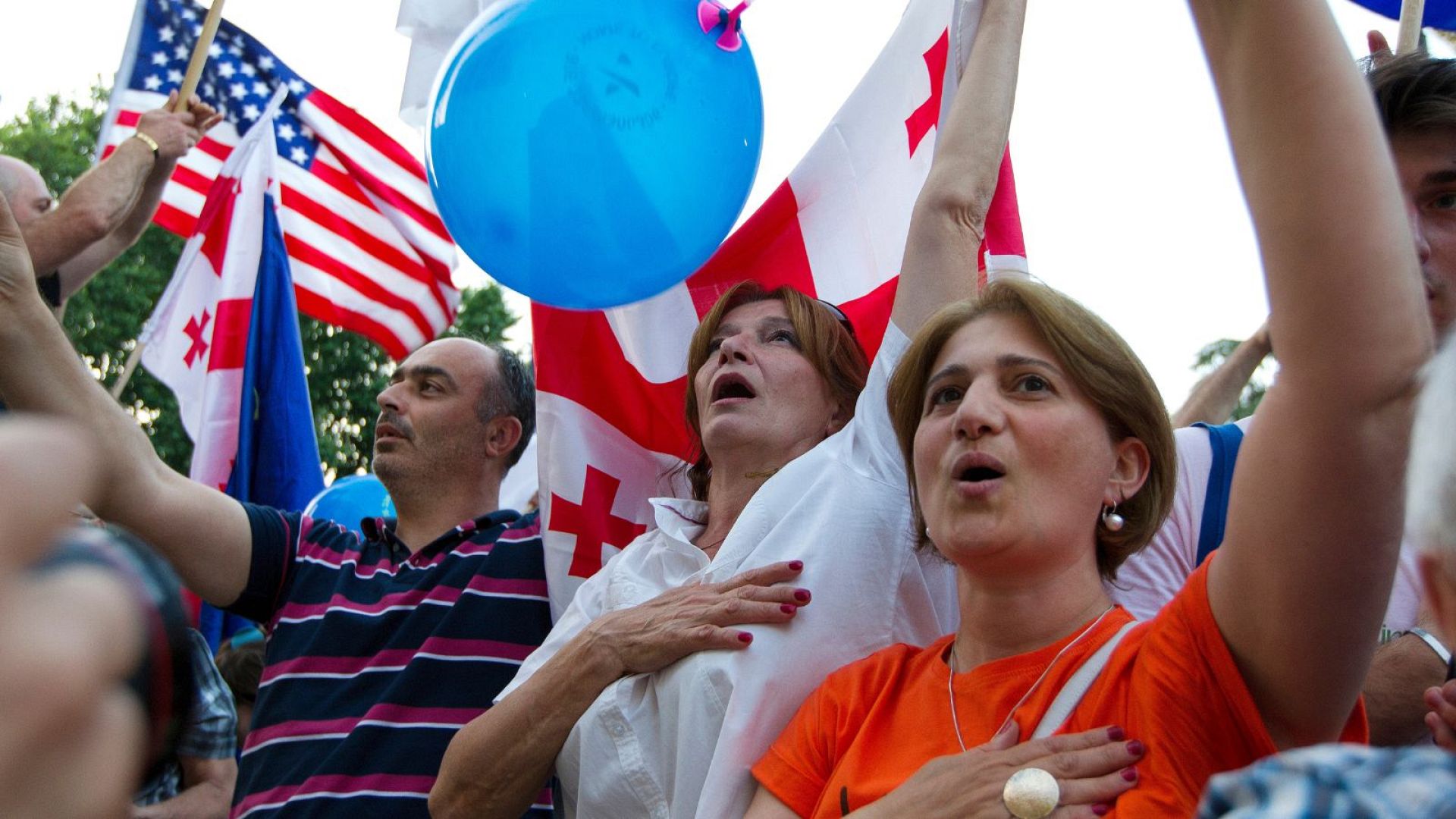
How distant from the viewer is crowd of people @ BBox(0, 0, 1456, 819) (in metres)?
1.05

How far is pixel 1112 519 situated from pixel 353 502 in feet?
13.5

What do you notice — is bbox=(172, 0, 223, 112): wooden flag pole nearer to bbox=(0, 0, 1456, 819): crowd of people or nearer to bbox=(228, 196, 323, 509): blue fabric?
bbox=(0, 0, 1456, 819): crowd of people

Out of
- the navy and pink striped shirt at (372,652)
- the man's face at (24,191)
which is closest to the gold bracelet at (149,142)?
the man's face at (24,191)

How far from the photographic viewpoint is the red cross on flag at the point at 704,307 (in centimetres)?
334

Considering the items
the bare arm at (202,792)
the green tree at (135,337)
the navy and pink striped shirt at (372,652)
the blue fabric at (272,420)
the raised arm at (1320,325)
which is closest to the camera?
the raised arm at (1320,325)

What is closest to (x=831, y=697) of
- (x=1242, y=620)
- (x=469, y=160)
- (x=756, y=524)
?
(x=756, y=524)

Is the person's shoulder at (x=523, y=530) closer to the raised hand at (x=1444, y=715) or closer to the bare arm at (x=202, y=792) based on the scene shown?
the bare arm at (x=202, y=792)

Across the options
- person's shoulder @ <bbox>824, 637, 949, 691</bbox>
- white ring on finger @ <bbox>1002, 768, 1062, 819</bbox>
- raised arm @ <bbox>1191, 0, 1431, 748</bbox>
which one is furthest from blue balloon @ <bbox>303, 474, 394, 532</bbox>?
raised arm @ <bbox>1191, 0, 1431, 748</bbox>

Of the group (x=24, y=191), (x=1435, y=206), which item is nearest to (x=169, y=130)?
(x=24, y=191)

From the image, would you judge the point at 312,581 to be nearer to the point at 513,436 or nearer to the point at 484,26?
the point at 513,436

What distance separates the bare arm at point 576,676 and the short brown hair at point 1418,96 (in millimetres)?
1196

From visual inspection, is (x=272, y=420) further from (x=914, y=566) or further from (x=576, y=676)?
(x=914, y=566)

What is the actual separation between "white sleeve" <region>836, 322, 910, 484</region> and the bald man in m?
2.57

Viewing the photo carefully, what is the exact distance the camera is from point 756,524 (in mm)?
2564
